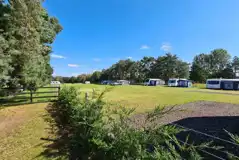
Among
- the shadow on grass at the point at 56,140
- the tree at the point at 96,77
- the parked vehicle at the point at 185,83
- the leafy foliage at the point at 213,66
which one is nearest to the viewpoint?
the shadow on grass at the point at 56,140

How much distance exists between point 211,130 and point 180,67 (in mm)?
63535

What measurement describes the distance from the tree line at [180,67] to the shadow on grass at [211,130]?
194 feet

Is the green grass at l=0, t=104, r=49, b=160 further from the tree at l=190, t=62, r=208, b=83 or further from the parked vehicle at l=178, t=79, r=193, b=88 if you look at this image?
the tree at l=190, t=62, r=208, b=83

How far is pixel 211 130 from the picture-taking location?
6.60m

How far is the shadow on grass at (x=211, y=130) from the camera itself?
5.48 meters

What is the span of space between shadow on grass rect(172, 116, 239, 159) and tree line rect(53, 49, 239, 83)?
59025 millimetres

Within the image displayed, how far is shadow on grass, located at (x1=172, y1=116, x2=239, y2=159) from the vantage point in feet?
18.0

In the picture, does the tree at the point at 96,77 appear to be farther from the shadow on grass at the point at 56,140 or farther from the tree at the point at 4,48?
the shadow on grass at the point at 56,140

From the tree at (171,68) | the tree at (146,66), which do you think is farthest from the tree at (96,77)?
the tree at (171,68)

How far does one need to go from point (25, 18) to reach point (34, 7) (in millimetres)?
960

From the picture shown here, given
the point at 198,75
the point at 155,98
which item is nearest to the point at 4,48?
the point at 155,98

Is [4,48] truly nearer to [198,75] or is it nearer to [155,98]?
[155,98]

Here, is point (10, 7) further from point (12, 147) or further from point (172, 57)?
point (172, 57)

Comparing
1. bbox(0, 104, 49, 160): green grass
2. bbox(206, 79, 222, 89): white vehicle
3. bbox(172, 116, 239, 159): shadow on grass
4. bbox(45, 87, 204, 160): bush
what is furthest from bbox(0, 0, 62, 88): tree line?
bbox(206, 79, 222, 89): white vehicle
